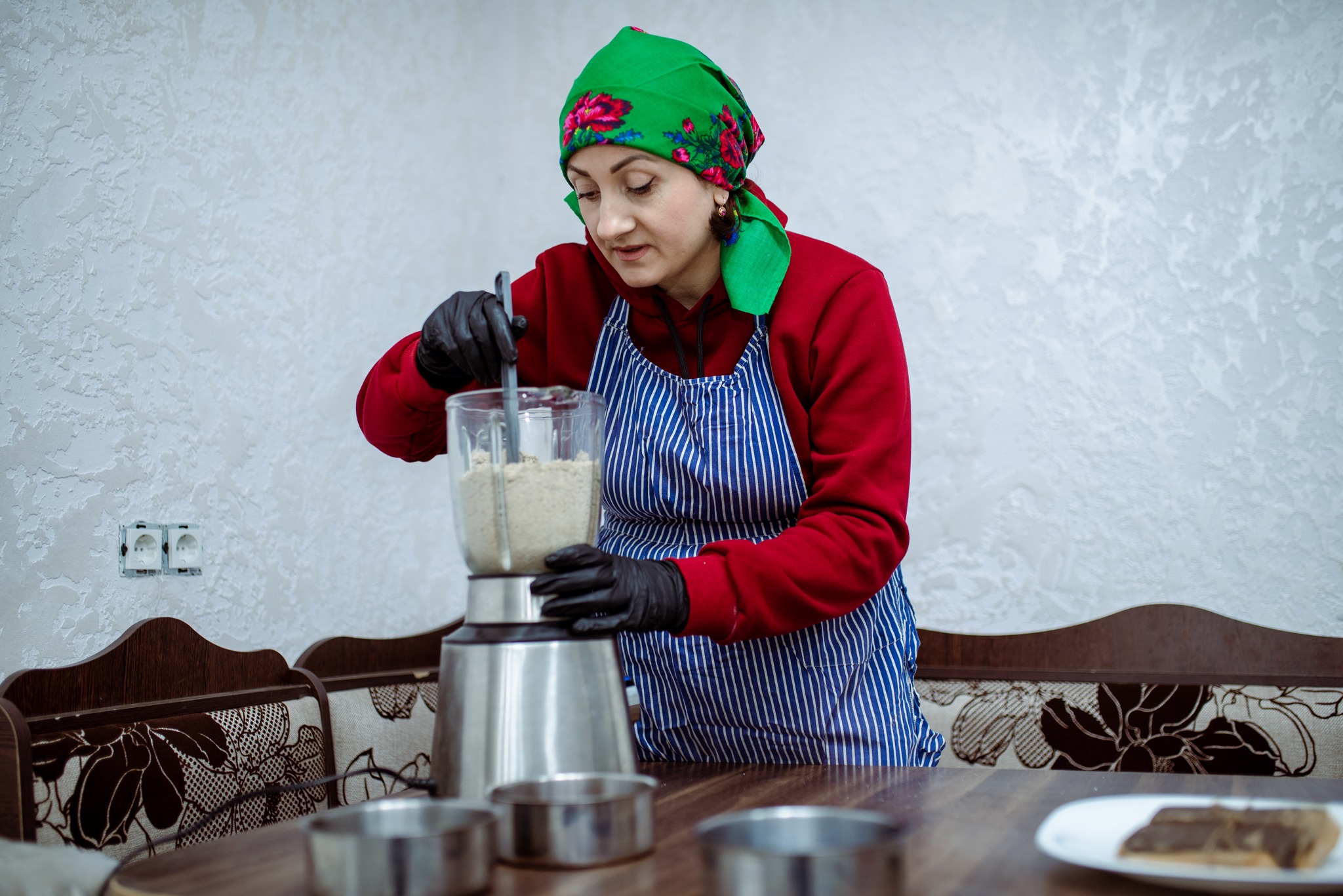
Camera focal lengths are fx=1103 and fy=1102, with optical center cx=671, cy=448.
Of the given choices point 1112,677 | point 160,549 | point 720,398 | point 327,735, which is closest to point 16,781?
point 327,735

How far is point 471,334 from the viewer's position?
1130 mm

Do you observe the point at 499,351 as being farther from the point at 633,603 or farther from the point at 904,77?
the point at 904,77

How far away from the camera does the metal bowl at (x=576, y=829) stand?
73cm

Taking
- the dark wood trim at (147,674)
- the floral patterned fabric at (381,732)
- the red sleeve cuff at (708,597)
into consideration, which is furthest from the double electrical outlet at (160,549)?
the red sleeve cuff at (708,597)

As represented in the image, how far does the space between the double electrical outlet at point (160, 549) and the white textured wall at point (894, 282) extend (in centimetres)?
3

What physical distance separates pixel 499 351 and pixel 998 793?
63 cm

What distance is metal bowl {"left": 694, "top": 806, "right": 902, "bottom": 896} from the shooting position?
1.91 ft

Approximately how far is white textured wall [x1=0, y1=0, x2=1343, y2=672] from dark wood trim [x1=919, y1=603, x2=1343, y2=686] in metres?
0.10

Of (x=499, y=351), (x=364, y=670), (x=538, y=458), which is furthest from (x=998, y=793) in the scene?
(x=364, y=670)

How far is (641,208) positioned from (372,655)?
1.17 metres

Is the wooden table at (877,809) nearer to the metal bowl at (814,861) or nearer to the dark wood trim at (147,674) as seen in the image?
the metal bowl at (814,861)

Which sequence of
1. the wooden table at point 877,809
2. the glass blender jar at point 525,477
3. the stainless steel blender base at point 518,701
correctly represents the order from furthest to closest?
the glass blender jar at point 525,477 < the stainless steel blender base at point 518,701 < the wooden table at point 877,809

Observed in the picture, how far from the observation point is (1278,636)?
1.87 meters

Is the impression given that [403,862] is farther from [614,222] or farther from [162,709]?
[162,709]
